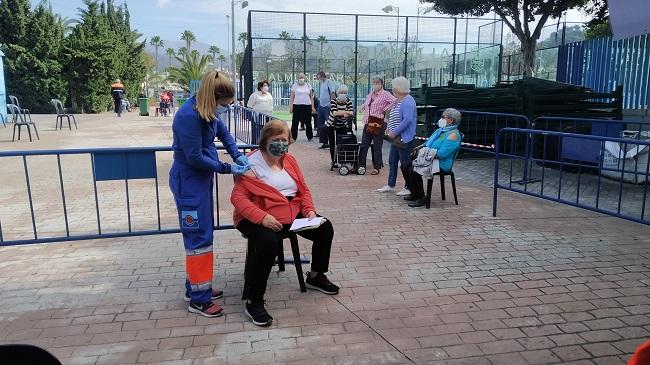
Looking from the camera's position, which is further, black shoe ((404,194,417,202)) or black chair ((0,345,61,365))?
black shoe ((404,194,417,202))

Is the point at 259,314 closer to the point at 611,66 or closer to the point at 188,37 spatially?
the point at 611,66

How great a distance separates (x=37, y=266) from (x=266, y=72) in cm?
1475

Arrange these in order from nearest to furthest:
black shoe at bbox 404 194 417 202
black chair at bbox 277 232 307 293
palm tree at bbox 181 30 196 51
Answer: black chair at bbox 277 232 307 293
black shoe at bbox 404 194 417 202
palm tree at bbox 181 30 196 51

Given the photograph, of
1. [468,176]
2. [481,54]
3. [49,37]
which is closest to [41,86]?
[49,37]

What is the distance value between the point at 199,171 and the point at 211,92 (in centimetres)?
57

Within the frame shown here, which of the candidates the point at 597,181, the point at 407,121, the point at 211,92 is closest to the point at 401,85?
the point at 407,121

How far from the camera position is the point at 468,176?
32.6ft

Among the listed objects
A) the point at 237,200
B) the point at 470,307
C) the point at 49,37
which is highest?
the point at 49,37

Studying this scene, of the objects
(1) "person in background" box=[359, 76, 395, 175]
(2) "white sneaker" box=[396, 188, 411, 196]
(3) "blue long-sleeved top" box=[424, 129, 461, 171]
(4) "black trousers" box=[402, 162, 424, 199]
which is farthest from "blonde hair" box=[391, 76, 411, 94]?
(2) "white sneaker" box=[396, 188, 411, 196]

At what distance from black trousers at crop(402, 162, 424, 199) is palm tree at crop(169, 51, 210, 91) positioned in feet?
137

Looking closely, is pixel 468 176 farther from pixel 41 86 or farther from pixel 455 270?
pixel 41 86

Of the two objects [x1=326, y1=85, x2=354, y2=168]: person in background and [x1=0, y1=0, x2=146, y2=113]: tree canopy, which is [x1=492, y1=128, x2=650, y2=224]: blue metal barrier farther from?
[x1=0, y1=0, x2=146, y2=113]: tree canopy

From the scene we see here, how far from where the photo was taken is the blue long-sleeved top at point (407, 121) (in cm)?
762

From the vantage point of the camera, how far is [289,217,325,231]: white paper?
4.01 meters
